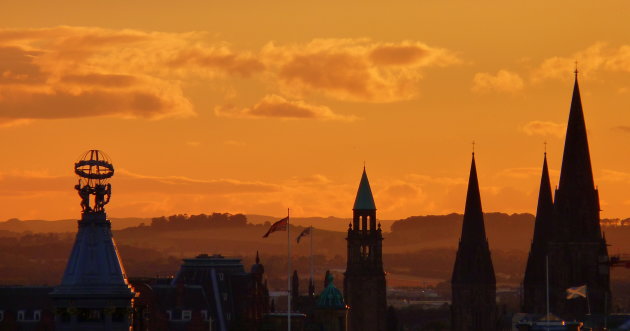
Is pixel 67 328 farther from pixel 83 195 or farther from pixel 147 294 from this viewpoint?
pixel 147 294

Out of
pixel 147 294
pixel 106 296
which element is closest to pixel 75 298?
pixel 106 296

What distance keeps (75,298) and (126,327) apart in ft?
9.54

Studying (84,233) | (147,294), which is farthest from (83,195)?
(147,294)

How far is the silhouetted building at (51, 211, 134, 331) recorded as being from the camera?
117m

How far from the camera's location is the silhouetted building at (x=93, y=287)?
11712 cm

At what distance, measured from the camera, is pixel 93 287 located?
4660 inches

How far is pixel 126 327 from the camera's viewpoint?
117 meters

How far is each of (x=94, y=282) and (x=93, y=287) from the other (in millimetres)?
338

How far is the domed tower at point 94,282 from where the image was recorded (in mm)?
117188

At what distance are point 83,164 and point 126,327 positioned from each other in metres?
10.2

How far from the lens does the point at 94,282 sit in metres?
119

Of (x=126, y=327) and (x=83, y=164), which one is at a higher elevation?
(x=83, y=164)

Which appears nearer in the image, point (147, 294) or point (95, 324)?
point (95, 324)

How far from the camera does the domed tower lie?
4614 inches
